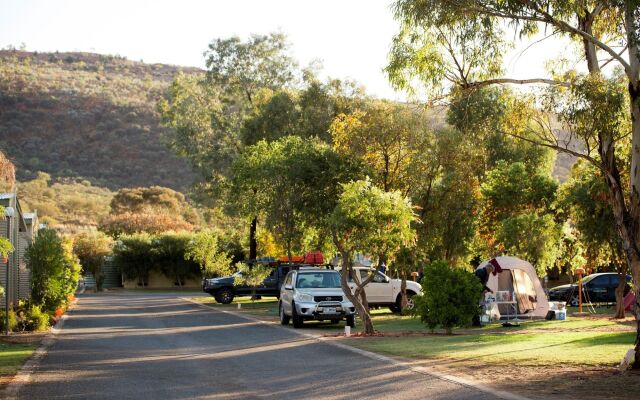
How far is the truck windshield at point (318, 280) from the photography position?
1021 inches

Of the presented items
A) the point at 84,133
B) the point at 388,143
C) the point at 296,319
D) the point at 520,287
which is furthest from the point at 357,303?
the point at 84,133

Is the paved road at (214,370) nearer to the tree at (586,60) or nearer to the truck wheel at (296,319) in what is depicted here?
the truck wheel at (296,319)

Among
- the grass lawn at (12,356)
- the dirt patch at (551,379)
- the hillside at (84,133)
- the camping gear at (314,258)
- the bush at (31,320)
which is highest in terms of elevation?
the hillside at (84,133)

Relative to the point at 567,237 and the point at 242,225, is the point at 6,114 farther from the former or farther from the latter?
the point at 567,237

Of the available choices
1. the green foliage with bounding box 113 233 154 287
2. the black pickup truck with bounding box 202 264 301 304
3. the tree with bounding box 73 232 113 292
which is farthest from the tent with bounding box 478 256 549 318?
the green foliage with bounding box 113 233 154 287

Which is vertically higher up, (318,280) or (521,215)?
(521,215)

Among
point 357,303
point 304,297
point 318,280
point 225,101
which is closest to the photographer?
point 357,303

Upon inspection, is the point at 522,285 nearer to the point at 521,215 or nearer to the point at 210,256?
the point at 521,215

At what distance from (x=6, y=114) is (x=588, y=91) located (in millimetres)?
92218

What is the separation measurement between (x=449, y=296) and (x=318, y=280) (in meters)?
6.64

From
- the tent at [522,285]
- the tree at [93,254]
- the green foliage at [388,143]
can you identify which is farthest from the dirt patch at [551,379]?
the tree at [93,254]

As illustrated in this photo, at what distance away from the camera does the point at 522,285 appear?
90.3 ft

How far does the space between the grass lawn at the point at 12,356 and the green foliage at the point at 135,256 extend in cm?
4611

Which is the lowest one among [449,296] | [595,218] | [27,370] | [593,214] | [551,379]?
[551,379]
